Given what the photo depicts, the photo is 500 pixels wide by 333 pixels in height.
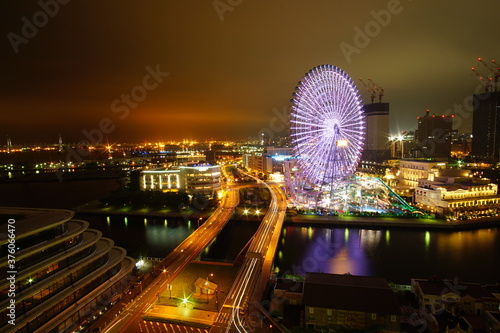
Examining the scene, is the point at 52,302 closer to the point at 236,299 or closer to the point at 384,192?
the point at 236,299

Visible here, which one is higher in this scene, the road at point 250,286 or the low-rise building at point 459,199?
the low-rise building at point 459,199

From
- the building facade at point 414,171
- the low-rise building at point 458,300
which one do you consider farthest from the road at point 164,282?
Answer: the building facade at point 414,171

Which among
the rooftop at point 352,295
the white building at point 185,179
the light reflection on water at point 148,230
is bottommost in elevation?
the light reflection on water at point 148,230

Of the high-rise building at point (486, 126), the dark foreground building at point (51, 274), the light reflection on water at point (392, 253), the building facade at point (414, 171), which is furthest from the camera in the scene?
the high-rise building at point (486, 126)

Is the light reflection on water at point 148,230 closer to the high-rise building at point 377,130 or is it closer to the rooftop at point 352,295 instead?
the rooftop at point 352,295

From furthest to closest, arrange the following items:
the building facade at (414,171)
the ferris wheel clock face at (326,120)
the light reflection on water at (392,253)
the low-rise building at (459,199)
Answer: the building facade at (414,171)
the low-rise building at (459,199)
the ferris wheel clock face at (326,120)
the light reflection on water at (392,253)

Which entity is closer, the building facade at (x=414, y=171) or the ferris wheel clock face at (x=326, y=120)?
the ferris wheel clock face at (x=326, y=120)
